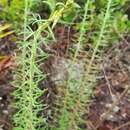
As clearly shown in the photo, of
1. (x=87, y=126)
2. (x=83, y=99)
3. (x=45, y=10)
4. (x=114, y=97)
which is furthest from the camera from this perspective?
(x=45, y=10)

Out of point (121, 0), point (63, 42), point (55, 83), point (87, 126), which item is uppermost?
point (121, 0)

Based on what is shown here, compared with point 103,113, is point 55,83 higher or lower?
higher

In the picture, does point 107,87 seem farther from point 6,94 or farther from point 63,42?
point 6,94

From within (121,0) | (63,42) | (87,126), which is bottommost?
(87,126)

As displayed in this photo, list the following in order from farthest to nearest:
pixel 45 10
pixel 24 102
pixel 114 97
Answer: pixel 45 10
pixel 114 97
pixel 24 102

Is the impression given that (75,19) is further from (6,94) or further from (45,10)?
(6,94)

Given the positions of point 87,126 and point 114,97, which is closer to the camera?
point 87,126

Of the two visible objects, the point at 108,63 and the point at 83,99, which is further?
the point at 108,63

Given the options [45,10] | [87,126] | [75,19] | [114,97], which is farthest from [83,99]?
[45,10]

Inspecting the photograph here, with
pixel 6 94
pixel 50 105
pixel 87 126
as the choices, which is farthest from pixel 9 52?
pixel 87 126
